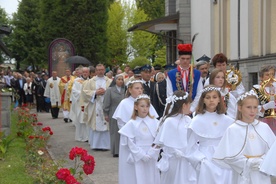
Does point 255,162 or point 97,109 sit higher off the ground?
point 97,109

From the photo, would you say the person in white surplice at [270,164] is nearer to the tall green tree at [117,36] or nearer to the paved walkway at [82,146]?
the paved walkway at [82,146]

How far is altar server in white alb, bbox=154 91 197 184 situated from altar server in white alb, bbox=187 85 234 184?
43 cm

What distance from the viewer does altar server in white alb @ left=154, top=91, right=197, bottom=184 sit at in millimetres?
8141

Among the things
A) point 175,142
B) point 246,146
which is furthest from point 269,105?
point 246,146

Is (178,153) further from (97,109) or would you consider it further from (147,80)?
(97,109)

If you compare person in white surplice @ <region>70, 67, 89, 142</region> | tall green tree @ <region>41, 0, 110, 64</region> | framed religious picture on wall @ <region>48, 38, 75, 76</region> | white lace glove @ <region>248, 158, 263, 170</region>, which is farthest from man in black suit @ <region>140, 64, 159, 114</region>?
tall green tree @ <region>41, 0, 110, 64</region>

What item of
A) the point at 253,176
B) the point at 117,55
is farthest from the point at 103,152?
the point at 117,55

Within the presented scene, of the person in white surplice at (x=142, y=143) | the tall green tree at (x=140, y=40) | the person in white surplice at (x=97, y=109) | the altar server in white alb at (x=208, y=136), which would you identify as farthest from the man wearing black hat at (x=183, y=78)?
the tall green tree at (x=140, y=40)

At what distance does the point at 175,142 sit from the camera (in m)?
8.15

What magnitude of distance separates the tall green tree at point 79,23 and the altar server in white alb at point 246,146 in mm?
42275

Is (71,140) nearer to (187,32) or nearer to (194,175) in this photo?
(194,175)

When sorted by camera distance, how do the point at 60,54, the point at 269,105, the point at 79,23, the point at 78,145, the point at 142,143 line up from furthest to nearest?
the point at 79,23 → the point at 60,54 → the point at 78,145 → the point at 269,105 → the point at 142,143

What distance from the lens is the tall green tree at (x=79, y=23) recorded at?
1921 inches

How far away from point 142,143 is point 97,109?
667 cm
